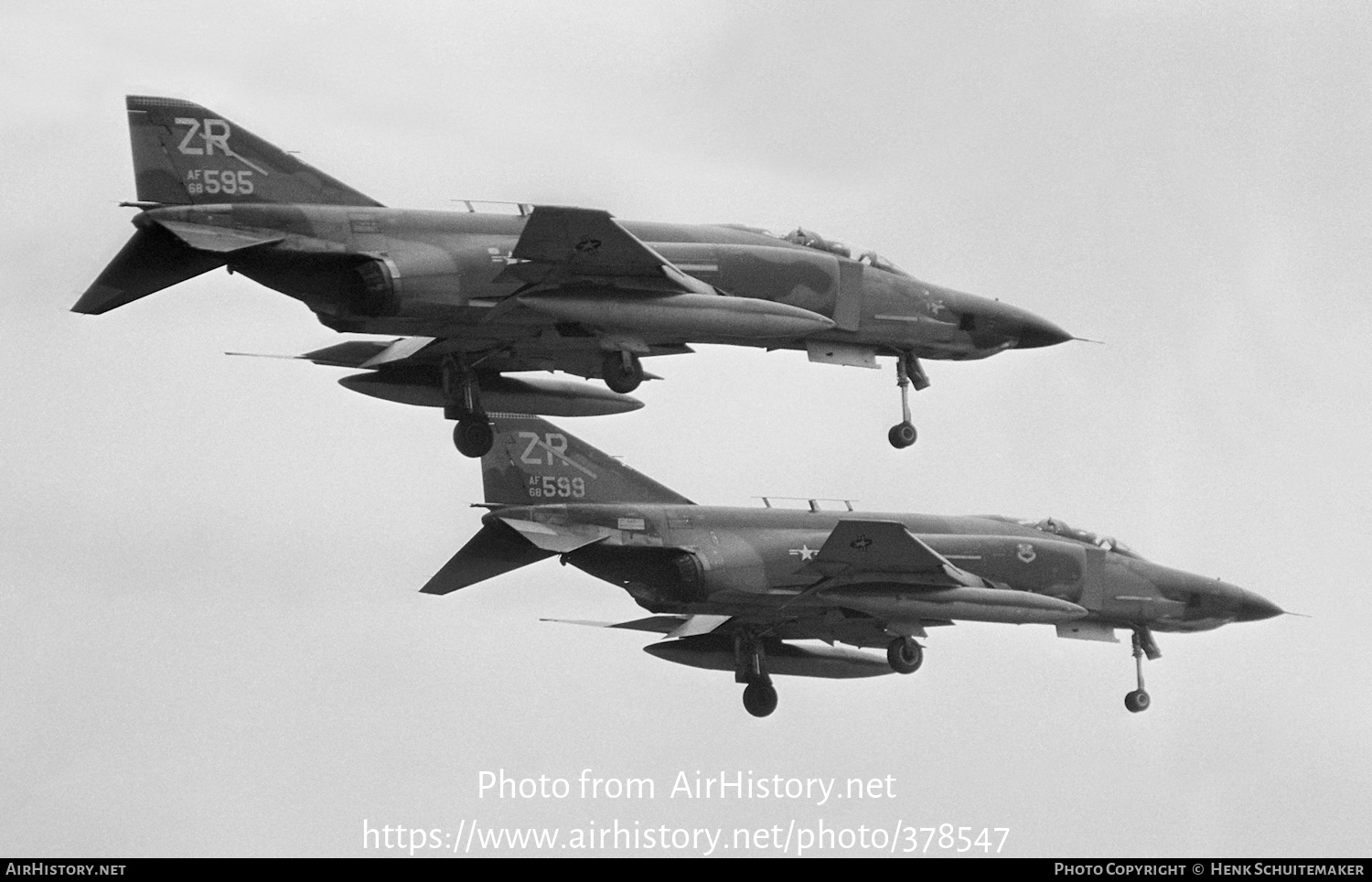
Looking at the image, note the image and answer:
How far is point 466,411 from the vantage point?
134 feet

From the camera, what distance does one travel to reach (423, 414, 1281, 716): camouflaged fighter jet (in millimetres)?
40719

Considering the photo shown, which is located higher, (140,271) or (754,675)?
(140,271)

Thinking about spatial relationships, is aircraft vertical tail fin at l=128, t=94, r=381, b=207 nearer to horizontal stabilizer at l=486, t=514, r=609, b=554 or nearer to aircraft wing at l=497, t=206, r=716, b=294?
aircraft wing at l=497, t=206, r=716, b=294

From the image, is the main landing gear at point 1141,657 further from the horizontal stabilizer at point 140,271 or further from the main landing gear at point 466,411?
the horizontal stabilizer at point 140,271

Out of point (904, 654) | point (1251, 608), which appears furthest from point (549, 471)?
point (1251, 608)

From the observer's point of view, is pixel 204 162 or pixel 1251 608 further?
pixel 1251 608

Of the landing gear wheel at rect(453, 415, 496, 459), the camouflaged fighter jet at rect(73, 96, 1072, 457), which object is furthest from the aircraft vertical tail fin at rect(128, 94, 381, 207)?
the landing gear wheel at rect(453, 415, 496, 459)

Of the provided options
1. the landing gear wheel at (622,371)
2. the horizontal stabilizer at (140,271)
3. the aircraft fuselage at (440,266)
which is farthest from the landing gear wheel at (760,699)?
the horizontal stabilizer at (140,271)

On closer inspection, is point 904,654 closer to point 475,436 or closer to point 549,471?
point 549,471

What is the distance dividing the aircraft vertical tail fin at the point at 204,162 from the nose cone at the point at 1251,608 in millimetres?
18361

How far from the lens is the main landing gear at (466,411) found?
40.7 meters

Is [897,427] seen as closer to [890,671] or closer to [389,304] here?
[890,671]

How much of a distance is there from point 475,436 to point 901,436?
7.19 metres
